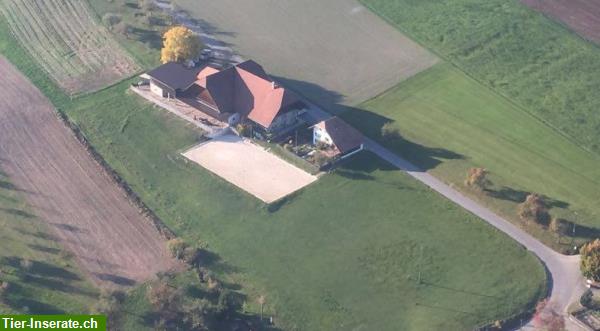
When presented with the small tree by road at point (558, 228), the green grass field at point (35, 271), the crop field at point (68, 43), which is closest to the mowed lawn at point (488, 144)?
the small tree by road at point (558, 228)

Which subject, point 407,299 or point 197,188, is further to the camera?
point 197,188

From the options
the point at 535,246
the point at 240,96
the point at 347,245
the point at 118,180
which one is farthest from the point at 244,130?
the point at 535,246

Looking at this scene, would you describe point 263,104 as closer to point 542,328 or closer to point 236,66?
point 236,66

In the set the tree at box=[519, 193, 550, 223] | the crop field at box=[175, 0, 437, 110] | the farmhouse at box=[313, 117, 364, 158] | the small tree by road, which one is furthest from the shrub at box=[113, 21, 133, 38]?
A: the small tree by road

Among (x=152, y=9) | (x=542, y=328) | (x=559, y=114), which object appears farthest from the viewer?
(x=152, y=9)

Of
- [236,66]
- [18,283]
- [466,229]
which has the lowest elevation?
[18,283]

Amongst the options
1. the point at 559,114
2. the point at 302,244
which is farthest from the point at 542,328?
the point at 559,114
